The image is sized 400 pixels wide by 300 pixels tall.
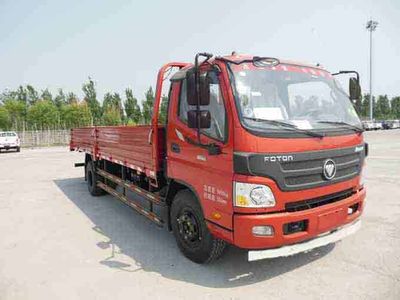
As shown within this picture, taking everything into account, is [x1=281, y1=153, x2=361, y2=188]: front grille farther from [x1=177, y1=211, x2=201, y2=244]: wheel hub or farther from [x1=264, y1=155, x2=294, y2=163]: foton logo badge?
[x1=177, y1=211, x2=201, y2=244]: wheel hub

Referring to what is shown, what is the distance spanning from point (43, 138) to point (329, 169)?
35.3 meters

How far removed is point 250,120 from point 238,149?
319mm

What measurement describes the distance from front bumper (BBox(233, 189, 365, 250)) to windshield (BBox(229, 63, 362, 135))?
84 cm

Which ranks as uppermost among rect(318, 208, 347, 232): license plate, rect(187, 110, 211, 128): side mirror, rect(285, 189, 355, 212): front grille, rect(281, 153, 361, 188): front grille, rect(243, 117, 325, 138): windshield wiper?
rect(187, 110, 211, 128): side mirror

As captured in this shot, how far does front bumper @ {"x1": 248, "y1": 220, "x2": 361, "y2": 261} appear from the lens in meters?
3.42

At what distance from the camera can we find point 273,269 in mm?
3953

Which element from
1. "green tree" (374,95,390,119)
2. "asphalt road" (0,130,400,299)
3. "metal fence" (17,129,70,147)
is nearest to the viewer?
"asphalt road" (0,130,400,299)

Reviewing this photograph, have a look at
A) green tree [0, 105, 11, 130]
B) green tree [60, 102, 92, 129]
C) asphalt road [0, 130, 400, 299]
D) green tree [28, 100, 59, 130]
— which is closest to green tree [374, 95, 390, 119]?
green tree [60, 102, 92, 129]

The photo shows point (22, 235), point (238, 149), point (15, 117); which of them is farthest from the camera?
point (15, 117)

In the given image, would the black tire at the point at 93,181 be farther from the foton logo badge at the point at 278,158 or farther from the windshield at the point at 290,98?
the foton logo badge at the point at 278,158

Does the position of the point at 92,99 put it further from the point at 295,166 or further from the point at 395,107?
the point at 395,107

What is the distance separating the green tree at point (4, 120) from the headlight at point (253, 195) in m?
39.9

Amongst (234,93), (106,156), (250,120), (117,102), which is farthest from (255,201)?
(117,102)

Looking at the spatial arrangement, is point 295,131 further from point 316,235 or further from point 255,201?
point 316,235
